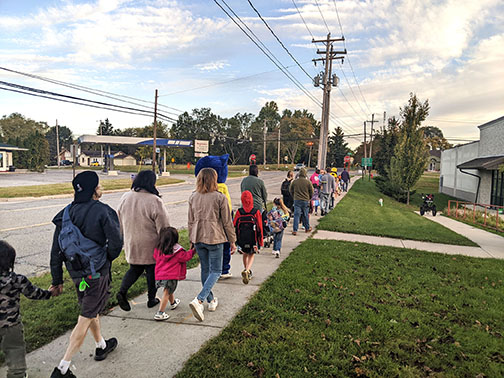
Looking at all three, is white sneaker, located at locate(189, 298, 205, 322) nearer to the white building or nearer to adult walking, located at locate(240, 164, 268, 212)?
adult walking, located at locate(240, 164, 268, 212)

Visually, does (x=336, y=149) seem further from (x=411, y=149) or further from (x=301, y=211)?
(x=301, y=211)

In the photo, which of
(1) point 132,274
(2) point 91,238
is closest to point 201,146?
(1) point 132,274

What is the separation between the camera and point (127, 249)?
4215mm

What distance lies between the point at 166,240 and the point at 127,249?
52 cm

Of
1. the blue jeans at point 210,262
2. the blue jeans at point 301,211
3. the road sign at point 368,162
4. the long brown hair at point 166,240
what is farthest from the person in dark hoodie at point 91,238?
the road sign at point 368,162

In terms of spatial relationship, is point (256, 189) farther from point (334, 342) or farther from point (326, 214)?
point (326, 214)

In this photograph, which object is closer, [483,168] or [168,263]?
[168,263]

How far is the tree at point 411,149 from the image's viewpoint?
2631 centimetres

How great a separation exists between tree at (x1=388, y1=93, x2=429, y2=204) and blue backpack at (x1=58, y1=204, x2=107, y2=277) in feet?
87.5

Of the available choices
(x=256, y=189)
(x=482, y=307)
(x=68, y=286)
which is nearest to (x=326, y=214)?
(x=256, y=189)

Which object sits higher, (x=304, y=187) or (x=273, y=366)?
(x=304, y=187)

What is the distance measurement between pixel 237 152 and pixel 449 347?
97501 mm

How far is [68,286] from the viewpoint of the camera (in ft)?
18.6

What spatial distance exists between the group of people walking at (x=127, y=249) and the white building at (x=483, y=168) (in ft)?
73.8
